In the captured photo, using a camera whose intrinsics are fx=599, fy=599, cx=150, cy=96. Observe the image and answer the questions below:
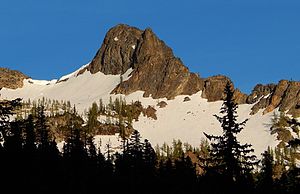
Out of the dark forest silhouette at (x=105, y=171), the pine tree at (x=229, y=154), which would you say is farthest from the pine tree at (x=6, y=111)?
the pine tree at (x=229, y=154)

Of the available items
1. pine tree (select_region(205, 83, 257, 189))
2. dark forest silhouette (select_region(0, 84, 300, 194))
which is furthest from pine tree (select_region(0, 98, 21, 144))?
pine tree (select_region(205, 83, 257, 189))

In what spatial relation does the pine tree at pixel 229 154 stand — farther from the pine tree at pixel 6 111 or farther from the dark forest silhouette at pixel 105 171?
the pine tree at pixel 6 111

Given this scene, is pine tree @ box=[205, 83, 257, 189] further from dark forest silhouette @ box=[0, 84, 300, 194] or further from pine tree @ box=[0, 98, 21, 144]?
pine tree @ box=[0, 98, 21, 144]

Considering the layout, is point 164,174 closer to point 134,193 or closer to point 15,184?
point 134,193

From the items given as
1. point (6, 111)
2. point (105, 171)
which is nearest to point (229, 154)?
point (6, 111)

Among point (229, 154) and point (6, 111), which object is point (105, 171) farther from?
point (6, 111)

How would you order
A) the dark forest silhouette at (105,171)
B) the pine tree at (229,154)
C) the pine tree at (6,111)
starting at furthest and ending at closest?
1. the pine tree at (229,154)
2. the dark forest silhouette at (105,171)
3. the pine tree at (6,111)

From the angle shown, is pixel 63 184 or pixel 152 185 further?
pixel 152 185

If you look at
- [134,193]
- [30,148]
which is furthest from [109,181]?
[30,148]

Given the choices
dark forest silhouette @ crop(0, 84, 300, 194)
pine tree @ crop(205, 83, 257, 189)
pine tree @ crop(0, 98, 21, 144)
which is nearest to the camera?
pine tree @ crop(0, 98, 21, 144)

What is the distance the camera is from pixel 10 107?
28.5 m

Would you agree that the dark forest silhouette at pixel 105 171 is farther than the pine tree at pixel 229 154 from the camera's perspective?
No

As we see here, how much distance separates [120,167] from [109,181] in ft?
47.4

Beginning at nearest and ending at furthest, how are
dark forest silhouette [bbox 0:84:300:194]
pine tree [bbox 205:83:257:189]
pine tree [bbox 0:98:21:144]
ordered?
pine tree [bbox 0:98:21:144] < dark forest silhouette [bbox 0:84:300:194] < pine tree [bbox 205:83:257:189]
